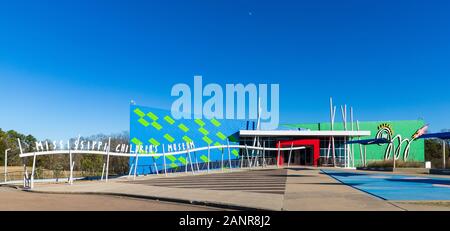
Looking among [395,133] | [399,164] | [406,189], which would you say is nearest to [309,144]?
[399,164]

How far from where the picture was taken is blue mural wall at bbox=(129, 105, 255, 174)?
3844 cm

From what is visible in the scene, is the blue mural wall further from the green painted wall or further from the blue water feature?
the green painted wall

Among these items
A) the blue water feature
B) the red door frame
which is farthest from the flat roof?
the blue water feature

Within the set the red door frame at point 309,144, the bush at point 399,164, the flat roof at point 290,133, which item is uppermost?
the flat roof at point 290,133

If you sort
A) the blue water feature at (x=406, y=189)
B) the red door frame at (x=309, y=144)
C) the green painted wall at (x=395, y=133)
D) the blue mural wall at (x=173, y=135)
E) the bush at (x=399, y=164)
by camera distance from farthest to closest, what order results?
the green painted wall at (x=395, y=133) < the red door frame at (x=309, y=144) < the blue mural wall at (x=173, y=135) < the bush at (x=399, y=164) < the blue water feature at (x=406, y=189)

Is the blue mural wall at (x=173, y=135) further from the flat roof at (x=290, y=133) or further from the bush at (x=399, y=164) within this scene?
the bush at (x=399, y=164)

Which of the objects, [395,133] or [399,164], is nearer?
[399,164]

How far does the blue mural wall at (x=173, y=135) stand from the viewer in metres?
38.4

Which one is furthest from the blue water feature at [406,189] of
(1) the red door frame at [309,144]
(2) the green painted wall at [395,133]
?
(2) the green painted wall at [395,133]

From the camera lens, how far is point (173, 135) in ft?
139

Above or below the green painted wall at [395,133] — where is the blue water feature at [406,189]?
below

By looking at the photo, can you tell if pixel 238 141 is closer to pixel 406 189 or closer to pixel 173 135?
pixel 173 135

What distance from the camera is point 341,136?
51.2 meters
